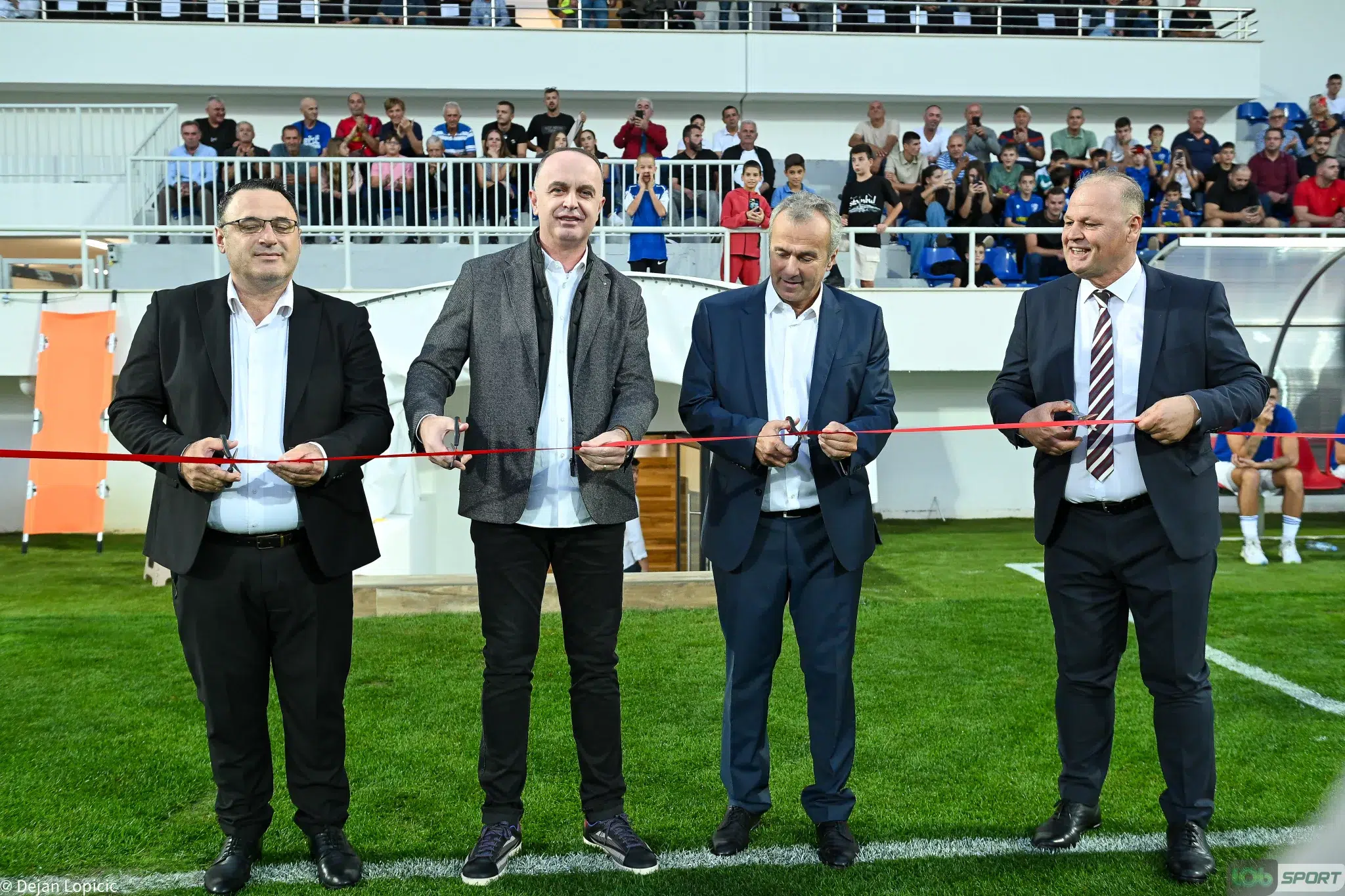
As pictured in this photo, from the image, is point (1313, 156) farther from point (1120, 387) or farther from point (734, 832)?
point (734, 832)

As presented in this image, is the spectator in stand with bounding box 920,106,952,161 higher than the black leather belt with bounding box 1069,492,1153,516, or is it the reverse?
the spectator in stand with bounding box 920,106,952,161

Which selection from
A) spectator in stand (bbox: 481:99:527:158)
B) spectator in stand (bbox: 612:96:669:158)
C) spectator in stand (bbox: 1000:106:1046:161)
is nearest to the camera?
spectator in stand (bbox: 481:99:527:158)

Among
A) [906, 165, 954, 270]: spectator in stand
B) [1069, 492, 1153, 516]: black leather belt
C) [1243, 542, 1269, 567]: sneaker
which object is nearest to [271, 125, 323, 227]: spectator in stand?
[906, 165, 954, 270]: spectator in stand

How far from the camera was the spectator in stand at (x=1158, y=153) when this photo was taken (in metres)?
16.3

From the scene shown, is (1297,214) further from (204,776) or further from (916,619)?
(204,776)

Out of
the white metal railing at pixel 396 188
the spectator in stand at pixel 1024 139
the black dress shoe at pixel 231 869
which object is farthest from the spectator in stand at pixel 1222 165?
the black dress shoe at pixel 231 869

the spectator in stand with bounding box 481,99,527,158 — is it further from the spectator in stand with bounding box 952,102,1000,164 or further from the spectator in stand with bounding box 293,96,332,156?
the spectator in stand with bounding box 952,102,1000,164

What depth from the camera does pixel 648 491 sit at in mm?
14711

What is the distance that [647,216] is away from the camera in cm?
1231

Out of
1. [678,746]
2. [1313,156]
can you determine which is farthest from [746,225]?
[1313,156]

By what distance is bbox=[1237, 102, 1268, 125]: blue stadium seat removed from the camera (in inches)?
747

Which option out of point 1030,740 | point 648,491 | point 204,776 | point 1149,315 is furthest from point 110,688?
point 648,491

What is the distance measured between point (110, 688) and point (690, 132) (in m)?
9.80

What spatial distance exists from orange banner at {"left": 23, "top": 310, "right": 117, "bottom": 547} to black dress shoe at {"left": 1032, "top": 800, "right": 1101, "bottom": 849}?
31.7 ft
